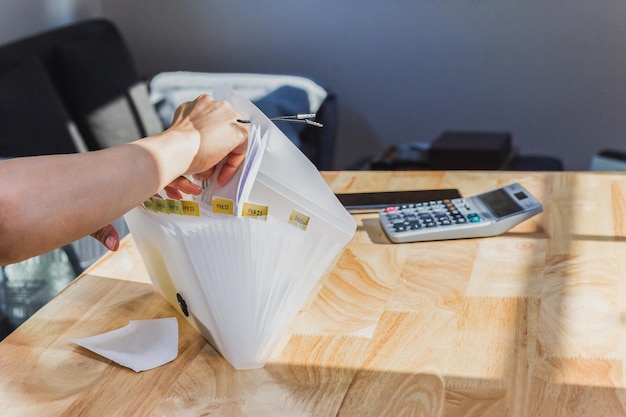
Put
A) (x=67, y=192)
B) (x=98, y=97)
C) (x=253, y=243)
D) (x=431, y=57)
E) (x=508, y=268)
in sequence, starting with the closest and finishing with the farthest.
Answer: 1. (x=67, y=192)
2. (x=253, y=243)
3. (x=508, y=268)
4. (x=98, y=97)
5. (x=431, y=57)

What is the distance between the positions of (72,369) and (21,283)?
0.79m

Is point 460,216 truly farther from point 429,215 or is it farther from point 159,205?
point 159,205

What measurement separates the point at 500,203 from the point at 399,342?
0.47 m

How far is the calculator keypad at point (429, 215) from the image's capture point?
4.47 feet

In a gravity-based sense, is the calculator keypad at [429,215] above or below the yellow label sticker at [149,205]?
below

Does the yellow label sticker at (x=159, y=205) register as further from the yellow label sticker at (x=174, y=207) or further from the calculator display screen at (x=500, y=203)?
the calculator display screen at (x=500, y=203)

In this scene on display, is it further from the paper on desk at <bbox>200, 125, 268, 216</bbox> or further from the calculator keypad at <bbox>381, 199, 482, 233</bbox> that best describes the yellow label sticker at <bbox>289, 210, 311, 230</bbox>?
the calculator keypad at <bbox>381, 199, 482, 233</bbox>

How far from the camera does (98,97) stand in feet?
9.98

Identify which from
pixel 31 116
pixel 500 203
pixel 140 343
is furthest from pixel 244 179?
pixel 31 116

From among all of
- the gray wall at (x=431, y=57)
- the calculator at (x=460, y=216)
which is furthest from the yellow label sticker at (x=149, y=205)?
the gray wall at (x=431, y=57)

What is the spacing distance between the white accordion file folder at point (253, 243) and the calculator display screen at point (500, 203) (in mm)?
439

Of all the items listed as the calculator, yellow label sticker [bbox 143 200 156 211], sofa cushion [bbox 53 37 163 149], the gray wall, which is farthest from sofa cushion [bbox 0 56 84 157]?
yellow label sticker [bbox 143 200 156 211]

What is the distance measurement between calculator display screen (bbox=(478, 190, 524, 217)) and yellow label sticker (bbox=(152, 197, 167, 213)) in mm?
584

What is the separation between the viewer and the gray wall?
3365 millimetres
